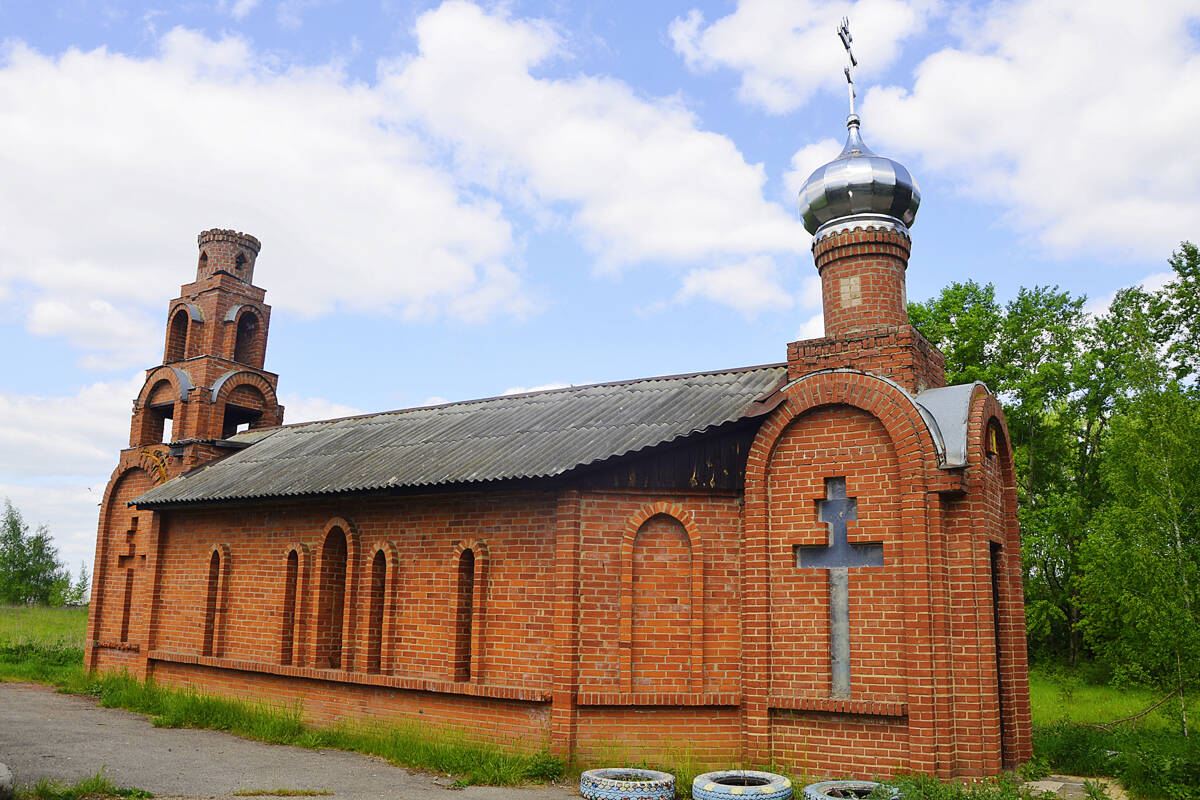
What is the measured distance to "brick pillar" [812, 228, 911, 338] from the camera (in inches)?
369

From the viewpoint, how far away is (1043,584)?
24.1m

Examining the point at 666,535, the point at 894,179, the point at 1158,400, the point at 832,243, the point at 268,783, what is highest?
the point at 894,179

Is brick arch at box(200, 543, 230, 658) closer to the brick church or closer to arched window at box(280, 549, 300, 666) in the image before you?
the brick church

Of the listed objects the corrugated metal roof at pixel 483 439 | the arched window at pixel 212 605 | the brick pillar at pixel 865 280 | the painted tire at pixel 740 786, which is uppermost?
the brick pillar at pixel 865 280

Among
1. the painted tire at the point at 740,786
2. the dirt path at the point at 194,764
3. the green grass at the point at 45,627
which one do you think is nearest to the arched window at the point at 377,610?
the dirt path at the point at 194,764

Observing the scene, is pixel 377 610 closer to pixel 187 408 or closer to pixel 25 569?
pixel 187 408

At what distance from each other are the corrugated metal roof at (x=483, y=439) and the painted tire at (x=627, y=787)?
2.88 metres

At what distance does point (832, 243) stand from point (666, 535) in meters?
3.76

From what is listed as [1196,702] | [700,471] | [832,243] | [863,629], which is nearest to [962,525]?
[863,629]

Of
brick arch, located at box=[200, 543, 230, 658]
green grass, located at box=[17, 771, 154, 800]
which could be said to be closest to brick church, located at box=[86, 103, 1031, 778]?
brick arch, located at box=[200, 543, 230, 658]

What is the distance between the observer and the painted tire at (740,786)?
7094mm

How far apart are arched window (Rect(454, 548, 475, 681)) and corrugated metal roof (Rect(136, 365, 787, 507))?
1.06m

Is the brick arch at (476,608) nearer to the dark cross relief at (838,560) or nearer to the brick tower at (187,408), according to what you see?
the dark cross relief at (838,560)

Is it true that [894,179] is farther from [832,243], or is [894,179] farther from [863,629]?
[863,629]
